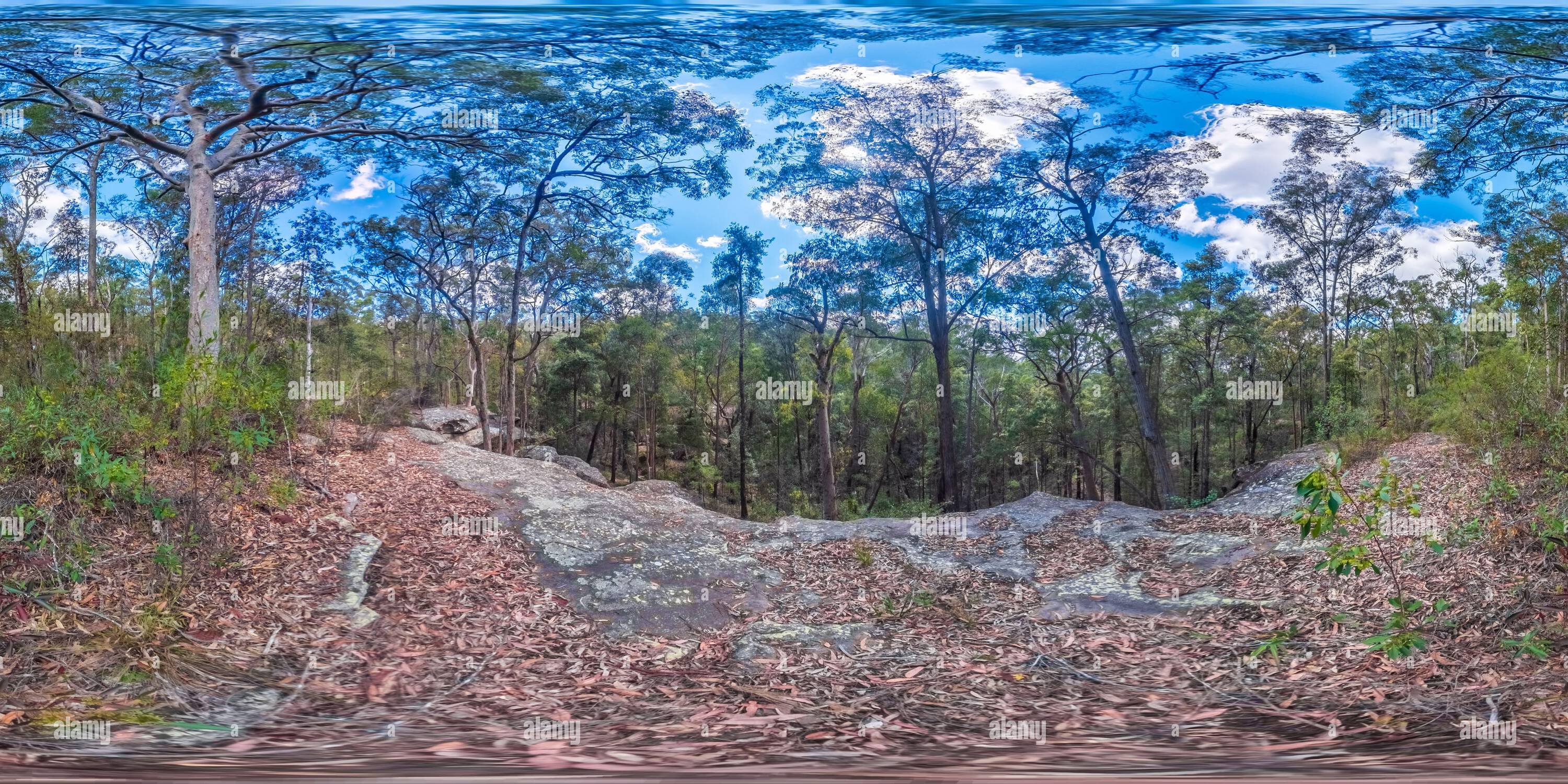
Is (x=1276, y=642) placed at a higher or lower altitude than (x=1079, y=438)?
lower

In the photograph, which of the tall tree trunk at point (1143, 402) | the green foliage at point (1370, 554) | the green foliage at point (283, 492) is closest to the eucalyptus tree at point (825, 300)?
the tall tree trunk at point (1143, 402)

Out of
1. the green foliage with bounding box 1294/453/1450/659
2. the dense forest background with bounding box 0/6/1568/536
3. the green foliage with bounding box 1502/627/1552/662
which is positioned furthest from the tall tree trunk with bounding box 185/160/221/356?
the green foliage with bounding box 1502/627/1552/662

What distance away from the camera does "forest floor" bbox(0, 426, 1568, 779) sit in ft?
3.91

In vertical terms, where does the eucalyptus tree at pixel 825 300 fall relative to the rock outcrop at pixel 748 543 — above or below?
above

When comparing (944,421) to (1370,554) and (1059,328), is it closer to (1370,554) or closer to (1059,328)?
(1059,328)

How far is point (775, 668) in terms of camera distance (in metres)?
1.63

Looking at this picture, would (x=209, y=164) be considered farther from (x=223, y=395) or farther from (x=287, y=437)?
(x=287, y=437)

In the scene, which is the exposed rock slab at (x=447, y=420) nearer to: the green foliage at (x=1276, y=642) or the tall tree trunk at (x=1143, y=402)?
the tall tree trunk at (x=1143, y=402)

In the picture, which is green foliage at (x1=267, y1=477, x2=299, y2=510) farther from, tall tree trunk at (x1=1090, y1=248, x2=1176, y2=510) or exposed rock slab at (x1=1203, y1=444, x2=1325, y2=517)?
exposed rock slab at (x1=1203, y1=444, x2=1325, y2=517)

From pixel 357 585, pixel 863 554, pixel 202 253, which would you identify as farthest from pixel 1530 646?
pixel 202 253

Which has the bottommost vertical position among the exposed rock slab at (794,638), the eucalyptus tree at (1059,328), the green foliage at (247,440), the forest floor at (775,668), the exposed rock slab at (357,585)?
the exposed rock slab at (794,638)

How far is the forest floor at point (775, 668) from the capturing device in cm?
119

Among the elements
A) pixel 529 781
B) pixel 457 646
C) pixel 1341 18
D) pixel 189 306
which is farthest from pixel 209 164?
pixel 1341 18

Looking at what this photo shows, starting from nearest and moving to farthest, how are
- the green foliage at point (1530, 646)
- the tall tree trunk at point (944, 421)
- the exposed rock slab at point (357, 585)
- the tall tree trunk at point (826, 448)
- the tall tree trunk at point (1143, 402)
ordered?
the green foliage at point (1530, 646), the exposed rock slab at point (357, 585), the tall tree trunk at point (1143, 402), the tall tree trunk at point (944, 421), the tall tree trunk at point (826, 448)
